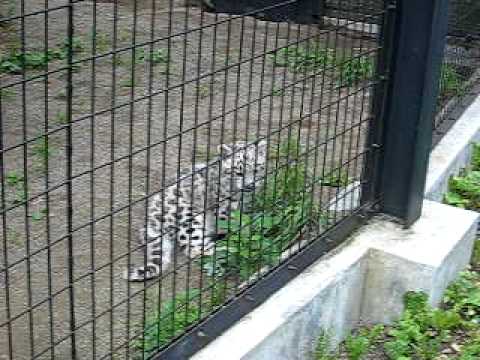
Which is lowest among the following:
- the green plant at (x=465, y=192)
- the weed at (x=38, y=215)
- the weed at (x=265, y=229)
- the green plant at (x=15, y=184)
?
the weed at (x=38, y=215)

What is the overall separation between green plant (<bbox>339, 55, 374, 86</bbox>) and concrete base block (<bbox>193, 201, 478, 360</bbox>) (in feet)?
2.05

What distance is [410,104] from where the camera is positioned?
13.0 feet

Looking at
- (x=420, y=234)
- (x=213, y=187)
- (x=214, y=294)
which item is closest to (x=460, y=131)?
(x=420, y=234)

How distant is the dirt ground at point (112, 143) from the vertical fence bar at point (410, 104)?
14 cm

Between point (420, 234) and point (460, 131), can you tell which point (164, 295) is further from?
point (460, 131)

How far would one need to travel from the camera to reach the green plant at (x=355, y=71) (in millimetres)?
4008

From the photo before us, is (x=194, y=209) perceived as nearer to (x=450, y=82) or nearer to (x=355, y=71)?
(x=355, y=71)

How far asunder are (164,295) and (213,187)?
713 mm

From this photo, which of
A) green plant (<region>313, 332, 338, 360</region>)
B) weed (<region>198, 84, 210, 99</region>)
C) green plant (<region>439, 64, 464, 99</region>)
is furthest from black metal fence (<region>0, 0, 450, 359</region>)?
green plant (<region>439, 64, 464, 99</region>)

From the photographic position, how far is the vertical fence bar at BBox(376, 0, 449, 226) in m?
3.85

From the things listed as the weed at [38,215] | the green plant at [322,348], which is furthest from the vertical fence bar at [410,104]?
the weed at [38,215]

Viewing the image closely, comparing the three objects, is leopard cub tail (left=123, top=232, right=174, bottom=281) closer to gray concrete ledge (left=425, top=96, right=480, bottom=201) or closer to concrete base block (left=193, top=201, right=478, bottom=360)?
concrete base block (left=193, top=201, right=478, bottom=360)

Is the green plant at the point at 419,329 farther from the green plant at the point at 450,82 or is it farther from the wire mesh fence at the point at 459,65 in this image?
the green plant at the point at 450,82

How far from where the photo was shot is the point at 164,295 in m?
3.73
